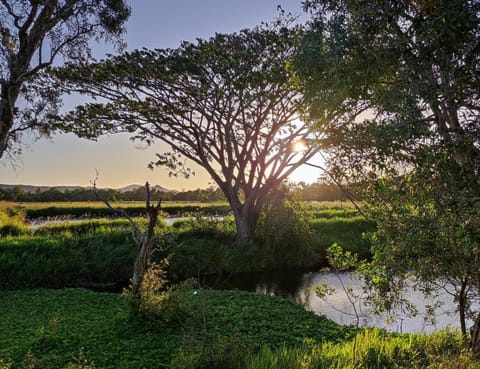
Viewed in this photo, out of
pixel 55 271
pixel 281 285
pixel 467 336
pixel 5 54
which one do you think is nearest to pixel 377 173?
pixel 467 336

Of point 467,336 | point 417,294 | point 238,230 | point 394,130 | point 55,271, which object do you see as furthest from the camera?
point 238,230

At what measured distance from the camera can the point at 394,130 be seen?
4.51 meters

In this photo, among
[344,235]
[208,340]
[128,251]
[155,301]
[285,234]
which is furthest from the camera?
[344,235]

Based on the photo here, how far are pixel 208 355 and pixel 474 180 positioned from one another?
3.69m

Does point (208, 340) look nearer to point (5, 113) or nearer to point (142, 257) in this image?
point (142, 257)

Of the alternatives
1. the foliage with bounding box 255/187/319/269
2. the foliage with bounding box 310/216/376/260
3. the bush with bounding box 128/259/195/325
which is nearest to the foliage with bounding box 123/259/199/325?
the bush with bounding box 128/259/195/325

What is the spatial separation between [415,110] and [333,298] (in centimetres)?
940

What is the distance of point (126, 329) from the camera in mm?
6934

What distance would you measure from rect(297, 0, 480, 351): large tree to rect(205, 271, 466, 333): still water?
13.8 ft

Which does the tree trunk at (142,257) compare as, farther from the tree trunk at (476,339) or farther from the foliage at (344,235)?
the foliage at (344,235)

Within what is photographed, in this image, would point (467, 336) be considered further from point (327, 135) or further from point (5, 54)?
point (5, 54)

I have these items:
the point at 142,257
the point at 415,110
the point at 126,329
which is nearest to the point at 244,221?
the point at 142,257

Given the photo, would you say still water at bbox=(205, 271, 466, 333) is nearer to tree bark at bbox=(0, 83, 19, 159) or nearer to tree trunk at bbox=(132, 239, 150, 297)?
tree trunk at bbox=(132, 239, 150, 297)

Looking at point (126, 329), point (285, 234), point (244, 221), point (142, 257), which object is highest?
point (244, 221)
